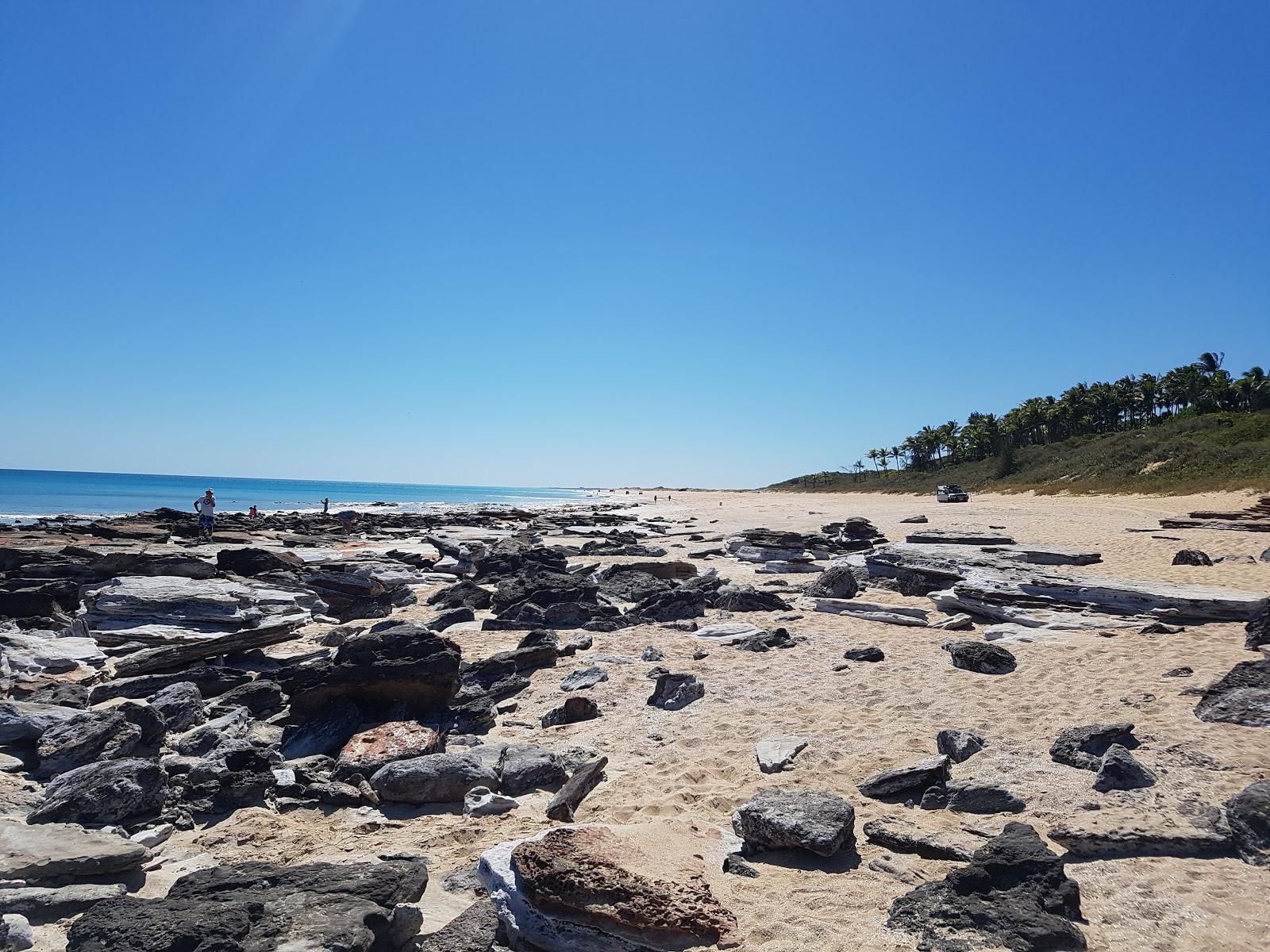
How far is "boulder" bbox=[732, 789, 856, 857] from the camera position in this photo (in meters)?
4.91

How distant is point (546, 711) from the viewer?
8672 millimetres

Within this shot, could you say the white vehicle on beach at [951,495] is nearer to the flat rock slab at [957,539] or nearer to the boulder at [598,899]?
the flat rock slab at [957,539]

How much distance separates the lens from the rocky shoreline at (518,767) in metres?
3.95

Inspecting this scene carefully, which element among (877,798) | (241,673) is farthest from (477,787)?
(241,673)

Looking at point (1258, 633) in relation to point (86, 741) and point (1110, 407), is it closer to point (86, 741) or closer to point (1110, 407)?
point (86, 741)

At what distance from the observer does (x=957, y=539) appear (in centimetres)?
1969

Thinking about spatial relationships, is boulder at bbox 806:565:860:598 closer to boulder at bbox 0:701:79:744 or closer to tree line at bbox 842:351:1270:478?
boulder at bbox 0:701:79:744

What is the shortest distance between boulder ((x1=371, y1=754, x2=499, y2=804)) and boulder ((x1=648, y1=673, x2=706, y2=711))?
274 cm

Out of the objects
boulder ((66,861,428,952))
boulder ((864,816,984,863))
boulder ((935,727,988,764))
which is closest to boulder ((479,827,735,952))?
boulder ((66,861,428,952))

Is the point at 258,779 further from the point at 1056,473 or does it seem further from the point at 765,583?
the point at 1056,473

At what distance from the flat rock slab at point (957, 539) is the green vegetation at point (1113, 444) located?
89.7 ft

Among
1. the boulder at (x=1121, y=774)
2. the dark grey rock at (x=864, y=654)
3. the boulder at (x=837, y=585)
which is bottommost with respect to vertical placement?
the dark grey rock at (x=864, y=654)

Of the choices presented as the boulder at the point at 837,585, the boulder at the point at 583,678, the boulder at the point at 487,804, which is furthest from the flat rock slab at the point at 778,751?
the boulder at the point at 837,585

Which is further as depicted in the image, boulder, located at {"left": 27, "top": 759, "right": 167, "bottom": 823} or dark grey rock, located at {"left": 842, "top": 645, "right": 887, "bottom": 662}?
dark grey rock, located at {"left": 842, "top": 645, "right": 887, "bottom": 662}
